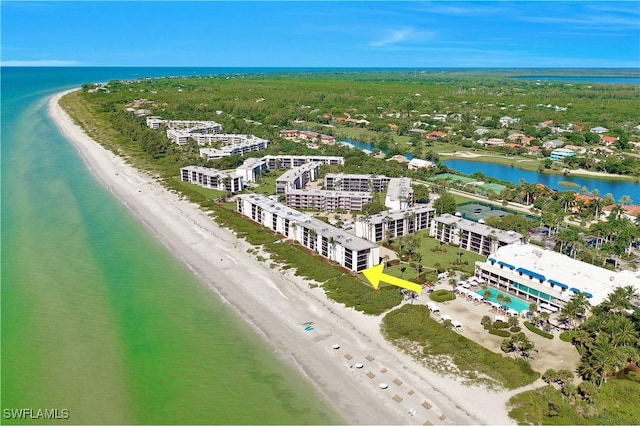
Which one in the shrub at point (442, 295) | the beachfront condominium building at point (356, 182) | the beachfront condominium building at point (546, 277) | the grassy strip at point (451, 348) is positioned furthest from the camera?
the beachfront condominium building at point (356, 182)

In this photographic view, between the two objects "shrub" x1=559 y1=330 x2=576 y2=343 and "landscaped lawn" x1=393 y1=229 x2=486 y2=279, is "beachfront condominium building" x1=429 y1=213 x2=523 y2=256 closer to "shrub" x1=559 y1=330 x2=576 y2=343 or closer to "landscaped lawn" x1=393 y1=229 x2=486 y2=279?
"landscaped lawn" x1=393 y1=229 x2=486 y2=279

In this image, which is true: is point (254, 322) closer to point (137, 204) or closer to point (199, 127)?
point (137, 204)

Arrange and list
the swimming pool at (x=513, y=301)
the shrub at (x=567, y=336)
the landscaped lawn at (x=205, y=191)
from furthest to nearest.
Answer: the landscaped lawn at (x=205, y=191)
the swimming pool at (x=513, y=301)
the shrub at (x=567, y=336)

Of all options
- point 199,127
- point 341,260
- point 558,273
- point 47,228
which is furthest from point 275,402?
point 199,127

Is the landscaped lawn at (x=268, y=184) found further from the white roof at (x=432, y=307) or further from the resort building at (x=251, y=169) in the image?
the white roof at (x=432, y=307)

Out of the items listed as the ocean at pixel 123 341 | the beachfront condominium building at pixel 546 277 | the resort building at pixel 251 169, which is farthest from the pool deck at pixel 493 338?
the resort building at pixel 251 169
